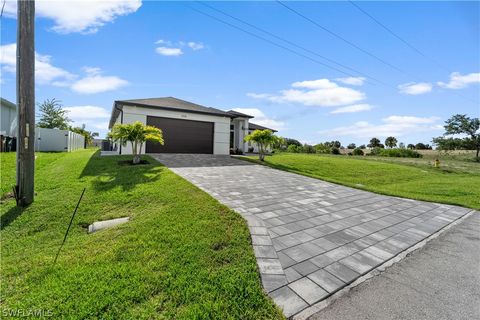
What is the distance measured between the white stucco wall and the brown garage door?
0.85 ft

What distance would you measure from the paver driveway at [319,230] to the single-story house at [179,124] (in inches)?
326

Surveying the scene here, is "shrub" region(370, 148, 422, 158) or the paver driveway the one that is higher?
"shrub" region(370, 148, 422, 158)

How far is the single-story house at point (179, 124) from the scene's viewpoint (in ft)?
43.6

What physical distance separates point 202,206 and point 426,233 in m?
4.25

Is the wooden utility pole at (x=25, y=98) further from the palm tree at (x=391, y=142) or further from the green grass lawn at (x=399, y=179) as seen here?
the palm tree at (x=391, y=142)

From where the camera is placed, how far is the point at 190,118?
1507 centimetres

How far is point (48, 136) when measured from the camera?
60.3ft

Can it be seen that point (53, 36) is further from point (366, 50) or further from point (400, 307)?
point (366, 50)

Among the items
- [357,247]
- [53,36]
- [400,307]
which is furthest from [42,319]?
[53,36]

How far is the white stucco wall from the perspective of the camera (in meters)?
13.2

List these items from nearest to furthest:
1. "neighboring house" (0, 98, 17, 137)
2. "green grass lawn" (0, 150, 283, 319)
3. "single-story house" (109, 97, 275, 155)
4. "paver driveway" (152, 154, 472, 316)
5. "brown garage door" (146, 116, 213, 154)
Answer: "green grass lawn" (0, 150, 283, 319)
"paver driveway" (152, 154, 472, 316)
"single-story house" (109, 97, 275, 155)
"brown garage door" (146, 116, 213, 154)
"neighboring house" (0, 98, 17, 137)

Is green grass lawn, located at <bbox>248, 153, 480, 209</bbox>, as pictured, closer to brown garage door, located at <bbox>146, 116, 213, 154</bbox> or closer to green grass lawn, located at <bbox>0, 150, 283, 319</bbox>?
brown garage door, located at <bbox>146, 116, 213, 154</bbox>

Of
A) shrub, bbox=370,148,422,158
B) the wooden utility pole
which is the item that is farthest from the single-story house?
shrub, bbox=370,148,422,158

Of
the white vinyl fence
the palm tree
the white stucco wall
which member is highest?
the palm tree
